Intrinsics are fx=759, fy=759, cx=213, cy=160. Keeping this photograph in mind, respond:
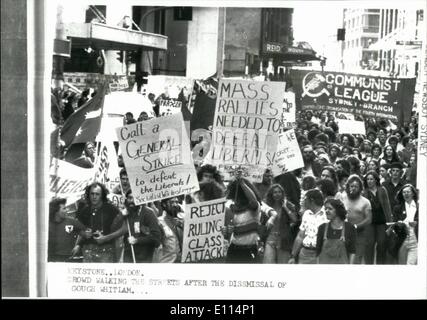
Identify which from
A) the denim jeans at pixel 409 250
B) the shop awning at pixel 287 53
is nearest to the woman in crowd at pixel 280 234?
the denim jeans at pixel 409 250

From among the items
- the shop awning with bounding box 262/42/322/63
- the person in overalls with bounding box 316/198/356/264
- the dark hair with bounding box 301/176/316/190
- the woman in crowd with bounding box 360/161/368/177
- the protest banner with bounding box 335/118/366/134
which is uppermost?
the shop awning with bounding box 262/42/322/63

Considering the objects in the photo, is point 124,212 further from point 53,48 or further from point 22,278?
point 53,48

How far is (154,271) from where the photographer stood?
19.3 ft

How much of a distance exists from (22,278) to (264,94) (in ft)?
7.69

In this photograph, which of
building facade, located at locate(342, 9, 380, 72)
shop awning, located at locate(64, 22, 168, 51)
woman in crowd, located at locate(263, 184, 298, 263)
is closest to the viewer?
shop awning, located at locate(64, 22, 168, 51)

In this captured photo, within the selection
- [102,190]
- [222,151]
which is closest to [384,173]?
[222,151]

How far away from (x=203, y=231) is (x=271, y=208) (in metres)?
0.56

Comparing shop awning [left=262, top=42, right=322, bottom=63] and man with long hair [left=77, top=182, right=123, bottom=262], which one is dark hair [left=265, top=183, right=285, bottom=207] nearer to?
shop awning [left=262, top=42, right=322, bottom=63]

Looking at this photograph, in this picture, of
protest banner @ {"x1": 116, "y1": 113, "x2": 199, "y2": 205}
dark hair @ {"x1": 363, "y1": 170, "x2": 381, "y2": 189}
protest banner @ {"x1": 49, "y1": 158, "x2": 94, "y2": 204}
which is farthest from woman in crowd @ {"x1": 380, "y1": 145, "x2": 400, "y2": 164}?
protest banner @ {"x1": 49, "y1": 158, "x2": 94, "y2": 204}

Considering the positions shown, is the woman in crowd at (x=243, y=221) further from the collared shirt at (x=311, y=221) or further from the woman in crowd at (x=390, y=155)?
the woman in crowd at (x=390, y=155)

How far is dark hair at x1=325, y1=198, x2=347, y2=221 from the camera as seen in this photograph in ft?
19.4

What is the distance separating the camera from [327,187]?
5918 mm

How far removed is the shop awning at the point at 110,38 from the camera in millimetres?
5664
